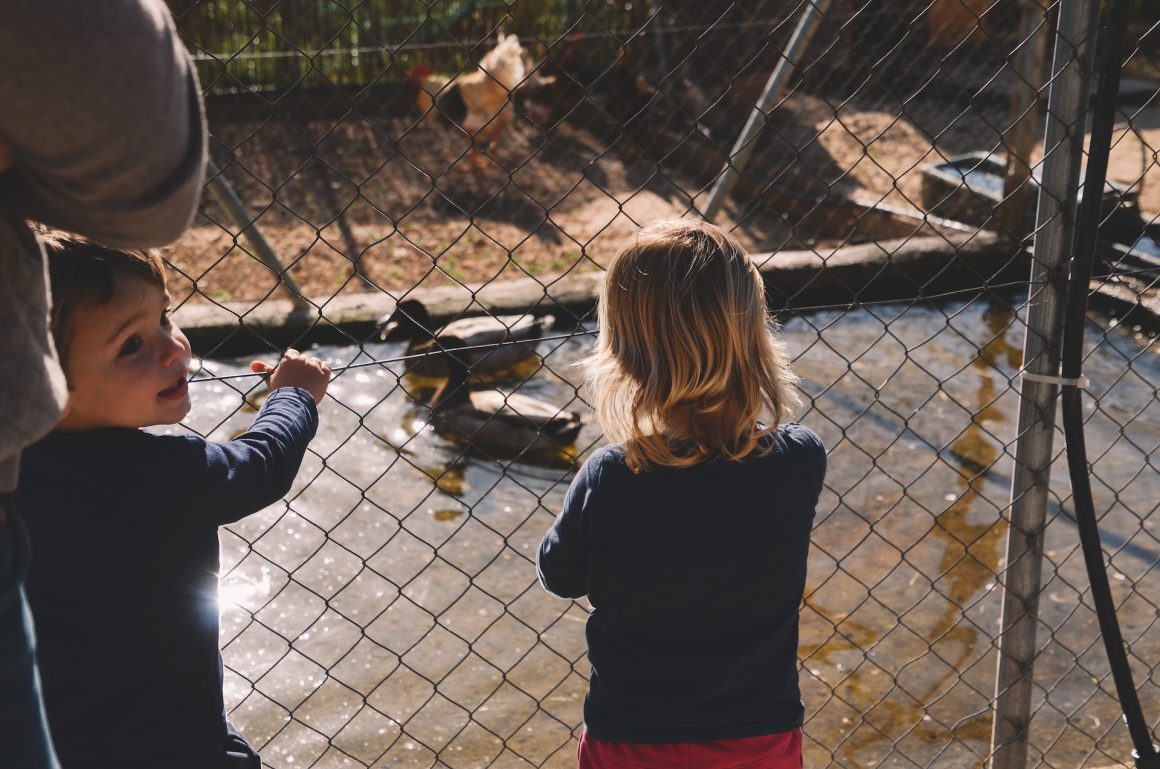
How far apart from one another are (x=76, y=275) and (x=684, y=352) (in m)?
0.75

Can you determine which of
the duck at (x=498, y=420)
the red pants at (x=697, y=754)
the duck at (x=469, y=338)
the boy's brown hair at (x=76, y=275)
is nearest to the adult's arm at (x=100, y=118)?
the boy's brown hair at (x=76, y=275)

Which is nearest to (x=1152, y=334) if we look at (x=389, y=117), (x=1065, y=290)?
(x=1065, y=290)

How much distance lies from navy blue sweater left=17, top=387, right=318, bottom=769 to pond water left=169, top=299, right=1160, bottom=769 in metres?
0.68

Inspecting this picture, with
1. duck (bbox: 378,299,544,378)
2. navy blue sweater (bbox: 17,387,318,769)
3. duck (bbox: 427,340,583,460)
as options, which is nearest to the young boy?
navy blue sweater (bbox: 17,387,318,769)

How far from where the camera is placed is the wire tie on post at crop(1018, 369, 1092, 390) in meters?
2.03

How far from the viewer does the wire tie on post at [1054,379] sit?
2.03 metres

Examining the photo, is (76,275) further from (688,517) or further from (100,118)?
(688,517)

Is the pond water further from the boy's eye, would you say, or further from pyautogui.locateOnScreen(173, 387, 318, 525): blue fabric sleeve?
the boy's eye

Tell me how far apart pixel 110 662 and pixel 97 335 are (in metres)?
0.39

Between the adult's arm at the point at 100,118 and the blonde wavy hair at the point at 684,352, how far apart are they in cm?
68

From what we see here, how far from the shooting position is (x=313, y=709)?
304 cm

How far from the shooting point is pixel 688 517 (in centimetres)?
150

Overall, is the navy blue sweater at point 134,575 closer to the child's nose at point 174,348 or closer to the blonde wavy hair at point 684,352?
the child's nose at point 174,348

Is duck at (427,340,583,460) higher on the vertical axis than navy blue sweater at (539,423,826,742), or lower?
lower
